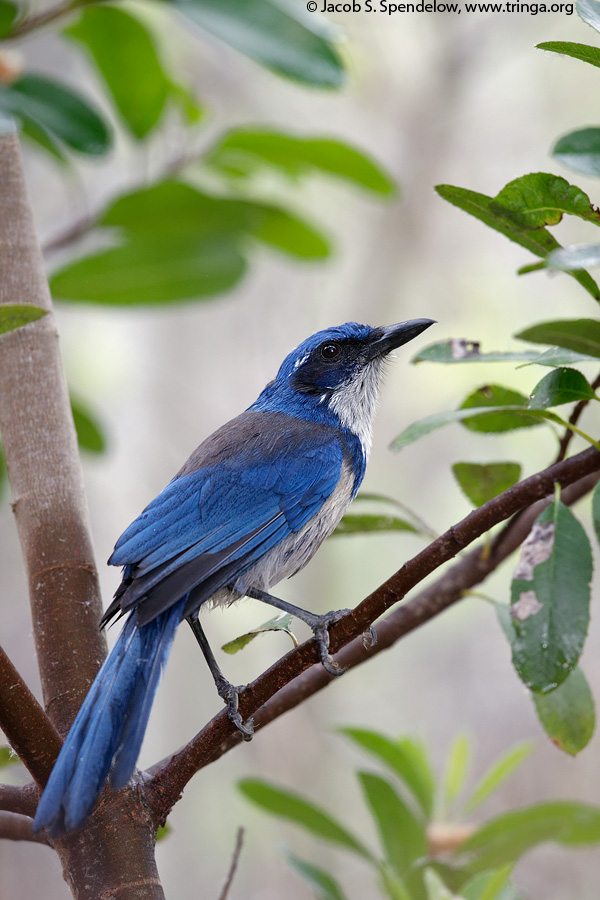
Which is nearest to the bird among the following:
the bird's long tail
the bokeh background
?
the bird's long tail

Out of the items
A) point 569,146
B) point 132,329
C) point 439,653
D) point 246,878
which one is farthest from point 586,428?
point 569,146

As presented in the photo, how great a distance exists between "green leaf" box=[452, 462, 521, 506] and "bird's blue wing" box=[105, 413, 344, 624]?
542mm

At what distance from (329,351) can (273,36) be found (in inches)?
42.1

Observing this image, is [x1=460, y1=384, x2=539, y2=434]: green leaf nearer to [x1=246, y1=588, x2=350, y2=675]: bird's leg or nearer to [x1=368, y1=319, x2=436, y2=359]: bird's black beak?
[x1=246, y1=588, x2=350, y2=675]: bird's leg

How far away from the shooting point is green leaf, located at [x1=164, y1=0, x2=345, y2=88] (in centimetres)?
286

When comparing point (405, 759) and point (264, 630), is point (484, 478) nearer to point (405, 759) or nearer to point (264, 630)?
point (264, 630)

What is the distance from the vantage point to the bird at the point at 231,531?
1.72 m

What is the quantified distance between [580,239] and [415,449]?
2.54m

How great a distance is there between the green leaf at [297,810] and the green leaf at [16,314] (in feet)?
4.84

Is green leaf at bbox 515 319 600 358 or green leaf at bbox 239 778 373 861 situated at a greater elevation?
green leaf at bbox 515 319 600 358

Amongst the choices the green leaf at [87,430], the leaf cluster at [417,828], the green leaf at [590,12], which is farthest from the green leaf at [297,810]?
the green leaf at [590,12]

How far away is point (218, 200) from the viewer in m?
3.45

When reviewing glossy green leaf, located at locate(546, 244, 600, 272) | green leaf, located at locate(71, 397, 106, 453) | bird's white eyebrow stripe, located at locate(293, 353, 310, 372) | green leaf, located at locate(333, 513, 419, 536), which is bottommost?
glossy green leaf, located at locate(546, 244, 600, 272)

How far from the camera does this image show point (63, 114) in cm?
323
